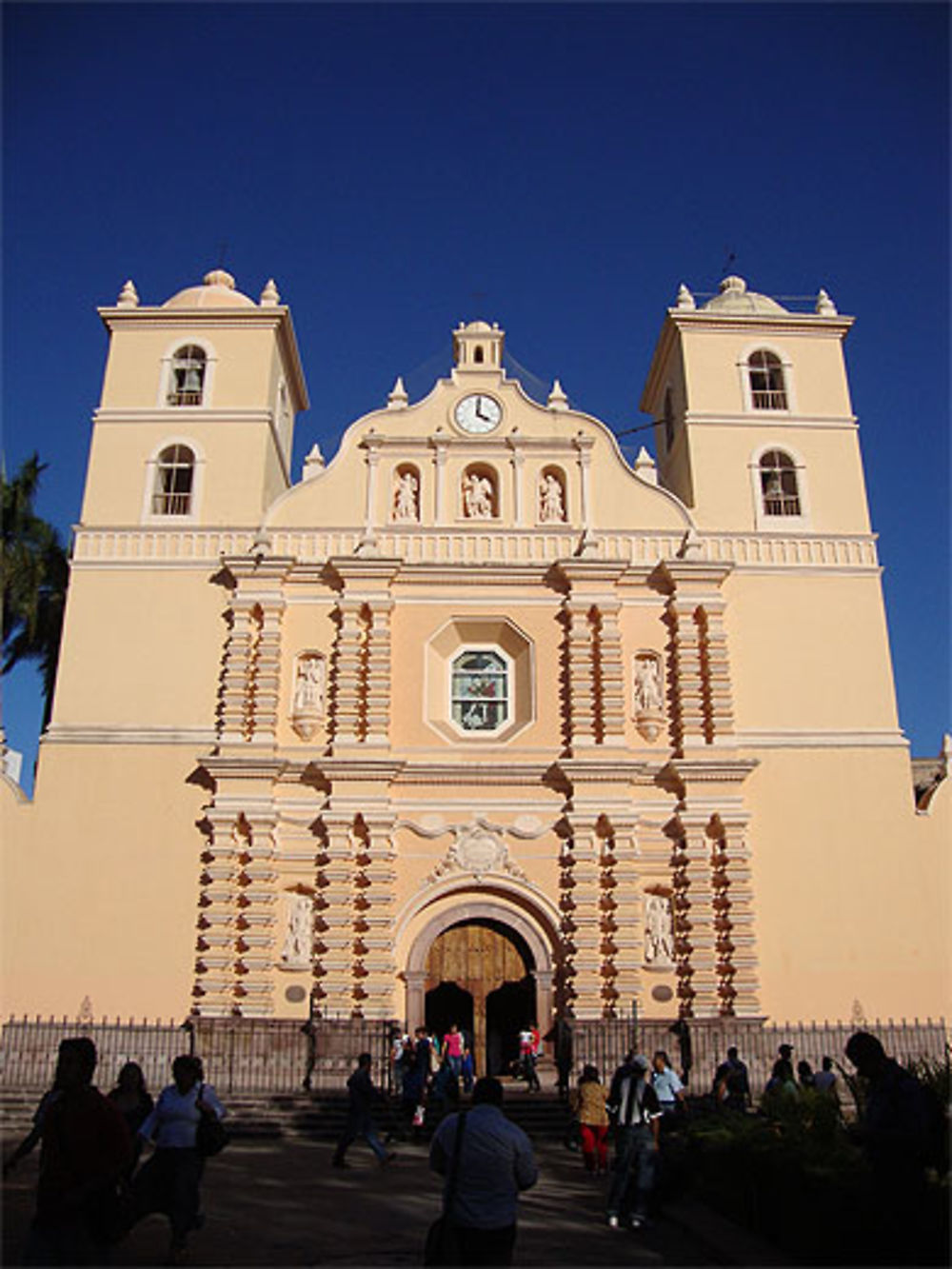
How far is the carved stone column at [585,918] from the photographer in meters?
17.4

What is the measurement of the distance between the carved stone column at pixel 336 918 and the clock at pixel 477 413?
26.8 feet

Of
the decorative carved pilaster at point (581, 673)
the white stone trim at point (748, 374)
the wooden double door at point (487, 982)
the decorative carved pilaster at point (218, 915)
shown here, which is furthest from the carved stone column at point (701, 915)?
the white stone trim at point (748, 374)

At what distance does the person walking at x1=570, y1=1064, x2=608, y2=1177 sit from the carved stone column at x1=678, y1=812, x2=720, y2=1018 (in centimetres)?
599

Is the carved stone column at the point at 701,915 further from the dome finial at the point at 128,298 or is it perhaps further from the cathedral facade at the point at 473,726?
the dome finial at the point at 128,298

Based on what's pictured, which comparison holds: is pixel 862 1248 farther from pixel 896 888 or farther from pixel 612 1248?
pixel 896 888

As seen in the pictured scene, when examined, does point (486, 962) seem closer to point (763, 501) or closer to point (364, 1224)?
point (364, 1224)

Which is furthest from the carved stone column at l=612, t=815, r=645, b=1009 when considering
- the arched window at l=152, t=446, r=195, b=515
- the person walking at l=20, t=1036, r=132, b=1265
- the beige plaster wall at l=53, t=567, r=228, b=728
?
the person walking at l=20, t=1036, r=132, b=1265

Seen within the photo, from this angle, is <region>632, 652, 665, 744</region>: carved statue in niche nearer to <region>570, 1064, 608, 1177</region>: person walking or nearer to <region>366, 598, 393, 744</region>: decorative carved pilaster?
<region>366, 598, 393, 744</region>: decorative carved pilaster

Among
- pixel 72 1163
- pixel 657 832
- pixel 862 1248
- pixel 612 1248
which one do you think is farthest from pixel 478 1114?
pixel 657 832

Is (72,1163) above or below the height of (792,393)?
below

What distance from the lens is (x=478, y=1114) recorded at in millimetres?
5570

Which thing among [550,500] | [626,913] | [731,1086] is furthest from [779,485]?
[731,1086]

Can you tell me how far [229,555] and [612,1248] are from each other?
563 inches

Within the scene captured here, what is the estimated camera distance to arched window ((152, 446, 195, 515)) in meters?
21.3
